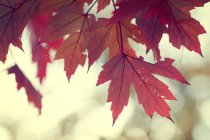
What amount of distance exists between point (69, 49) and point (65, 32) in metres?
0.09

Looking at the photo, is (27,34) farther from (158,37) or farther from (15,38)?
(158,37)

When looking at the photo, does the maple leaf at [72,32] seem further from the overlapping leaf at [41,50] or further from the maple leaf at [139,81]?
the overlapping leaf at [41,50]

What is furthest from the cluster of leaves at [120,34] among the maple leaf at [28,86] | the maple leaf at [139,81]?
the maple leaf at [28,86]

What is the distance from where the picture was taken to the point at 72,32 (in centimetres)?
117

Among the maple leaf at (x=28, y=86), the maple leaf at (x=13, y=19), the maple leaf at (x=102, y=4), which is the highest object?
the maple leaf at (x=13, y=19)

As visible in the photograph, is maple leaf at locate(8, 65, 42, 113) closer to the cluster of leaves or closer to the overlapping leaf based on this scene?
the overlapping leaf

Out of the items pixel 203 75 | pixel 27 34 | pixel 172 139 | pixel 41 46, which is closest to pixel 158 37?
pixel 41 46

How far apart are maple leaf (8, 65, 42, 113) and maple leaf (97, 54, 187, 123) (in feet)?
1.78

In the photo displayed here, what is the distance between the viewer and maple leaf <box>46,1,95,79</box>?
107 centimetres

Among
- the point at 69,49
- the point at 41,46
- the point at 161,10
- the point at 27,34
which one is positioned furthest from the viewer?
the point at 27,34

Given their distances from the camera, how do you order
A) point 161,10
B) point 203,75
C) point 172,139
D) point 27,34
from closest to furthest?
point 161,10, point 27,34, point 203,75, point 172,139

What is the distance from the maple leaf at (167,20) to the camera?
0.85m

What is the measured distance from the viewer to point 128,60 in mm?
1081

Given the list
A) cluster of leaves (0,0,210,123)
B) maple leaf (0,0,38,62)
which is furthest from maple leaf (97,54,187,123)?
maple leaf (0,0,38,62)
